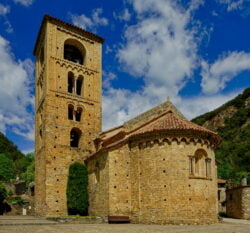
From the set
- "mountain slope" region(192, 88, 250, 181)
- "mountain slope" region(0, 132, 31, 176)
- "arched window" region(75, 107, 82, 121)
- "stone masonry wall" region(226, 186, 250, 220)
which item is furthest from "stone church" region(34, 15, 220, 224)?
"mountain slope" region(0, 132, 31, 176)

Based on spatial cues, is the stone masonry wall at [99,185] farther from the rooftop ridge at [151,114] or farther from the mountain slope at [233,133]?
the mountain slope at [233,133]

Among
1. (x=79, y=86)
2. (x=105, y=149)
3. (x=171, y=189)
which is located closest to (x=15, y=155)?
(x=79, y=86)

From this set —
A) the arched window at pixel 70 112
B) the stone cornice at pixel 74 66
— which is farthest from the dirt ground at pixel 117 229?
the stone cornice at pixel 74 66

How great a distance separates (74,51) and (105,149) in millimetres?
12786

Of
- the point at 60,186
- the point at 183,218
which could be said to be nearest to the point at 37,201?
the point at 60,186

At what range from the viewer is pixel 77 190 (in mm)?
24719

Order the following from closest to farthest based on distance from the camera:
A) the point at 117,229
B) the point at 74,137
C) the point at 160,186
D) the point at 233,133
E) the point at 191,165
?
the point at 117,229
the point at 160,186
the point at 191,165
the point at 74,137
the point at 233,133

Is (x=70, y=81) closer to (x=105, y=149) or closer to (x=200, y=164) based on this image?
(x=105, y=149)

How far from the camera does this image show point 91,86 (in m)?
29.4

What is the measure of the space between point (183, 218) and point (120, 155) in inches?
236

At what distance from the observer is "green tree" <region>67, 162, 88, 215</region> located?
24453 mm

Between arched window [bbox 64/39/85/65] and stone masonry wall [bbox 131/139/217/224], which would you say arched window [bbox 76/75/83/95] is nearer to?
arched window [bbox 64/39/85/65]

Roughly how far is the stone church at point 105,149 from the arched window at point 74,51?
0.32 feet

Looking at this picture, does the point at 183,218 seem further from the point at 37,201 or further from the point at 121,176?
the point at 37,201
